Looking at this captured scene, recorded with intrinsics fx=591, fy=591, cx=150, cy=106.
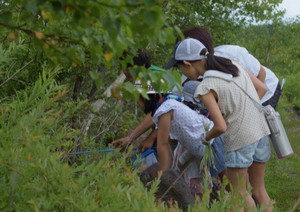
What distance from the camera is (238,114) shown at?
4.11 metres

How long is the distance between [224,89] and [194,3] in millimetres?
4237

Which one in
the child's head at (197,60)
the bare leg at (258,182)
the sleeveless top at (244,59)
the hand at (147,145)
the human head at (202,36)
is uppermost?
the human head at (202,36)

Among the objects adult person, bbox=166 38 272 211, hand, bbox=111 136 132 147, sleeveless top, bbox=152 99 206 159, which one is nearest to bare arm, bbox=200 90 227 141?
adult person, bbox=166 38 272 211

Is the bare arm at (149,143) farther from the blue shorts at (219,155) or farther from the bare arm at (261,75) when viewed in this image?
the bare arm at (261,75)

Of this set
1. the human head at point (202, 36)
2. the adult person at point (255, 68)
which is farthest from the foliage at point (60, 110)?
the adult person at point (255, 68)

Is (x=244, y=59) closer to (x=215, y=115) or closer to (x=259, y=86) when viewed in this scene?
(x=259, y=86)

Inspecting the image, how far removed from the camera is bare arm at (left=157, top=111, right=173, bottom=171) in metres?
4.35

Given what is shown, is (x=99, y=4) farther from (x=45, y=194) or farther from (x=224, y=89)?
(x=224, y=89)

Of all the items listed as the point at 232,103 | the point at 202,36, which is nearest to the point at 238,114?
the point at 232,103

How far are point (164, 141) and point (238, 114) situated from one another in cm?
61

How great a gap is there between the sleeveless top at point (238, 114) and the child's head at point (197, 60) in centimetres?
10

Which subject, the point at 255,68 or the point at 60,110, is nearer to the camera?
the point at 60,110

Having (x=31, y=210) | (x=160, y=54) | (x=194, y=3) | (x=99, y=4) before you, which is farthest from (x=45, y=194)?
(x=194, y=3)

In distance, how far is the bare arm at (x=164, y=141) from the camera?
14.3 feet
